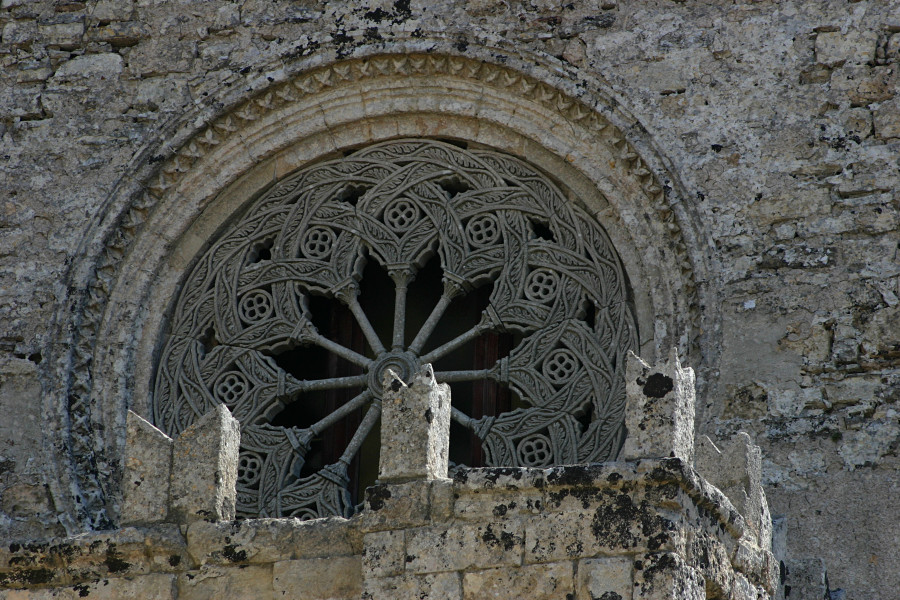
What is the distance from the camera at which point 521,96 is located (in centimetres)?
1035

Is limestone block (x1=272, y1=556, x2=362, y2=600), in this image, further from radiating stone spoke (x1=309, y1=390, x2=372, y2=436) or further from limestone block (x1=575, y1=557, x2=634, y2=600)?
radiating stone spoke (x1=309, y1=390, x2=372, y2=436)

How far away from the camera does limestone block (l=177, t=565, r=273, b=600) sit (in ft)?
23.1

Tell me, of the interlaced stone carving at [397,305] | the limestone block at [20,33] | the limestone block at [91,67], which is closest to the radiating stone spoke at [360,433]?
the interlaced stone carving at [397,305]

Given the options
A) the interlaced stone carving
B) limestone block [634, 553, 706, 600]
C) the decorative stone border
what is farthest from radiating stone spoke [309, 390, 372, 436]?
limestone block [634, 553, 706, 600]

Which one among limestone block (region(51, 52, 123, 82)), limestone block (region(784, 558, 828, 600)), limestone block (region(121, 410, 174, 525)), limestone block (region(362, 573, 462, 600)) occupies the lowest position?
limestone block (region(362, 573, 462, 600))

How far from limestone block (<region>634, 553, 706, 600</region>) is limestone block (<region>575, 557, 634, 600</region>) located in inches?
1.5

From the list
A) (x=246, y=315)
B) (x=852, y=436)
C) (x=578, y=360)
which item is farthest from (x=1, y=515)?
(x=852, y=436)

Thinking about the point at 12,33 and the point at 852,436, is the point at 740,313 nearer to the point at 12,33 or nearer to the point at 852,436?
the point at 852,436

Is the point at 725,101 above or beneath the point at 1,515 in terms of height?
Answer: above

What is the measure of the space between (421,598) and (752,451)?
1871 mm

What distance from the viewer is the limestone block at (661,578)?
20.8ft

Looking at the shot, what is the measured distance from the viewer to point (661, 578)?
6.37 metres

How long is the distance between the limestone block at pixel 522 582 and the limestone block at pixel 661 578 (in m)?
0.28

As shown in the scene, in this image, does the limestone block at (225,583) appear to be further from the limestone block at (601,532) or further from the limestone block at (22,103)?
the limestone block at (22,103)
